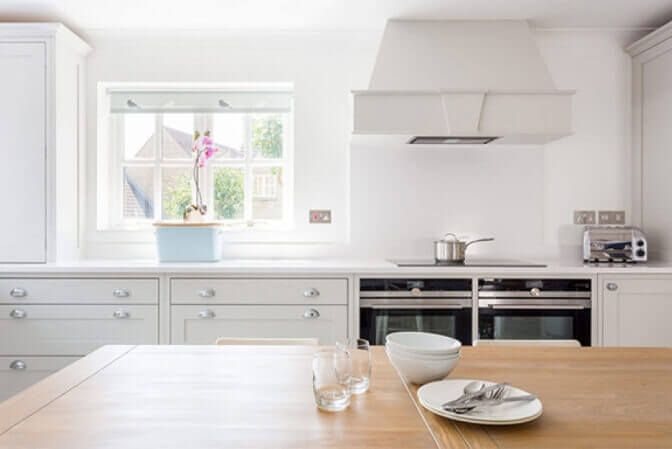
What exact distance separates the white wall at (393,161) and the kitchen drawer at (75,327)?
67cm

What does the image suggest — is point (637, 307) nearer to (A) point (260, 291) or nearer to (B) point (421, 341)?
(B) point (421, 341)

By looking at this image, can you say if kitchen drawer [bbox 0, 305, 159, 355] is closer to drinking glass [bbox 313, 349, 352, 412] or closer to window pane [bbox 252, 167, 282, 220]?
window pane [bbox 252, 167, 282, 220]

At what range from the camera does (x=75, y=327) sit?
2484mm

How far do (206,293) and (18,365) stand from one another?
3.59 feet

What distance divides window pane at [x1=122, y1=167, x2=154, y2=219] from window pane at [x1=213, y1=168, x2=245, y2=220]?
464 mm

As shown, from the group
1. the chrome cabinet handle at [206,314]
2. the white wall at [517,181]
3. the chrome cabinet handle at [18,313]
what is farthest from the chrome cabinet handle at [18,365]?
the white wall at [517,181]

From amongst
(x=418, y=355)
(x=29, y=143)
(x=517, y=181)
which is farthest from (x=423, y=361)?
(x=29, y=143)

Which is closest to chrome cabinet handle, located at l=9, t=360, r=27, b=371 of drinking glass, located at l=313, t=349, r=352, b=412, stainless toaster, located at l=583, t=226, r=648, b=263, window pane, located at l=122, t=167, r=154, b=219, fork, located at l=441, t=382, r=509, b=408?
window pane, located at l=122, t=167, r=154, b=219

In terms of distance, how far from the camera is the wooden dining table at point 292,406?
82 centimetres

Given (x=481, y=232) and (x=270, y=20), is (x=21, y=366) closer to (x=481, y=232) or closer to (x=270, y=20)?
(x=270, y=20)

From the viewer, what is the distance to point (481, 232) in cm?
306

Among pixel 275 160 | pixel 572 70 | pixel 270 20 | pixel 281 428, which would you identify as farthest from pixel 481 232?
pixel 281 428

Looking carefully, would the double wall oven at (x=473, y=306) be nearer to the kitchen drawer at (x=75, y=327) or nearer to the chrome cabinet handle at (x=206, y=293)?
the chrome cabinet handle at (x=206, y=293)

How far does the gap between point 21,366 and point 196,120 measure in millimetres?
1837
